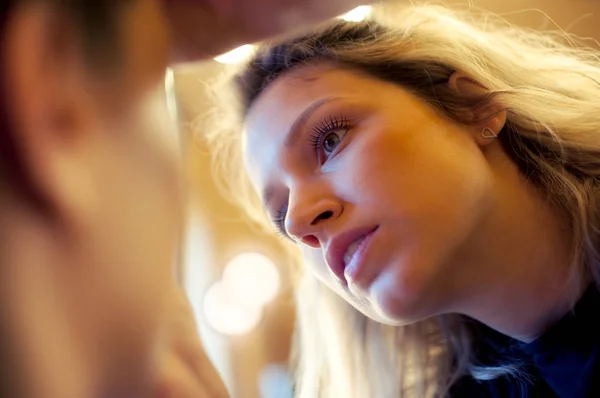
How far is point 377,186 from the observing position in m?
0.51

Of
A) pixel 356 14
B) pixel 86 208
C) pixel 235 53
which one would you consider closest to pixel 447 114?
pixel 356 14

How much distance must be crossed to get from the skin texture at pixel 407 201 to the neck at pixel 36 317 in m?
0.37

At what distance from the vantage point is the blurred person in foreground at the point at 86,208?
0.16 metres

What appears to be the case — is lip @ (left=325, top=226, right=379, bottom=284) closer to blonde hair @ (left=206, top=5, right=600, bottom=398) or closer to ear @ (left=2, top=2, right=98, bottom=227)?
blonde hair @ (left=206, top=5, right=600, bottom=398)

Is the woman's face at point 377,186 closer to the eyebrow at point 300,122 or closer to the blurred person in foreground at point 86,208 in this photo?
the eyebrow at point 300,122

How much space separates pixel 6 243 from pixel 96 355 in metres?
0.04

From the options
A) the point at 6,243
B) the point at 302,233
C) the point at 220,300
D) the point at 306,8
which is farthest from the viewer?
the point at 220,300

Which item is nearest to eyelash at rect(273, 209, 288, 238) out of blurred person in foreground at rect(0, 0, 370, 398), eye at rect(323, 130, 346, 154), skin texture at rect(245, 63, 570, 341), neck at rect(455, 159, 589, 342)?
skin texture at rect(245, 63, 570, 341)

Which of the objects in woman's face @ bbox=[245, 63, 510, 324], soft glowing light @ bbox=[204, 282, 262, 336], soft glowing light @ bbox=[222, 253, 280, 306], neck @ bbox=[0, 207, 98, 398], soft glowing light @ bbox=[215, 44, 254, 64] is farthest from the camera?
soft glowing light @ bbox=[222, 253, 280, 306]

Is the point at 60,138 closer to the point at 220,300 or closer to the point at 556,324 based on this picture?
the point at 556,324

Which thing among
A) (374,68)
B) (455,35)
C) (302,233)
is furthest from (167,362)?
(455,35)

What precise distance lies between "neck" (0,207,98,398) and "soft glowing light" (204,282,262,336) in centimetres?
56

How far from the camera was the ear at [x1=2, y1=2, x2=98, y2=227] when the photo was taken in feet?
0.54

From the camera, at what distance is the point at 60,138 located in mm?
172
